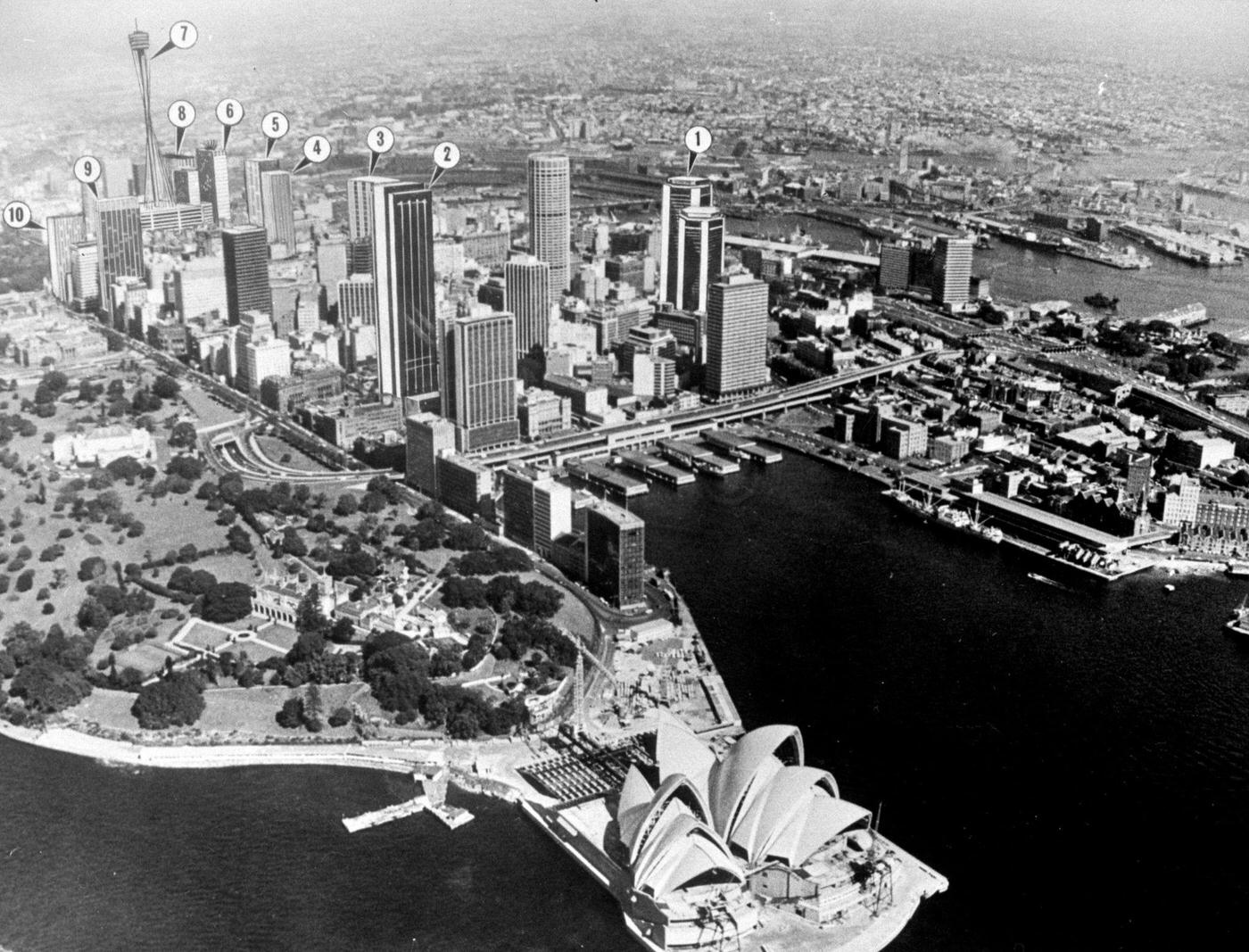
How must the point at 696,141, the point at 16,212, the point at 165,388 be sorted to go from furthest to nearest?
the point at 696,141 → the point at 165,388 → the point at 16,212

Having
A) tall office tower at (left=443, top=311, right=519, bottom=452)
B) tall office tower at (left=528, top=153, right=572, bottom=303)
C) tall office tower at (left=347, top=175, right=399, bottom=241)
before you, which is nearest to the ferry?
tall office tower at (left=443, top=311, right=519, bottom=452)

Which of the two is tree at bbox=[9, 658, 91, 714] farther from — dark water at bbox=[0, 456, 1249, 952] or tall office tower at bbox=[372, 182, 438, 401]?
tall office tower at bbox=[372, 182, 438, 401]

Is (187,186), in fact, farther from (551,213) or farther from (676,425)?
(676,425)

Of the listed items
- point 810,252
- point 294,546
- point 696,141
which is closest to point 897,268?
point 810,252

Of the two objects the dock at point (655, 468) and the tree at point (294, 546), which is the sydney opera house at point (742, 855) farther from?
the dock at point (655, 468)

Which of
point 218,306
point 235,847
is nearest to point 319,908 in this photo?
point 235,847
